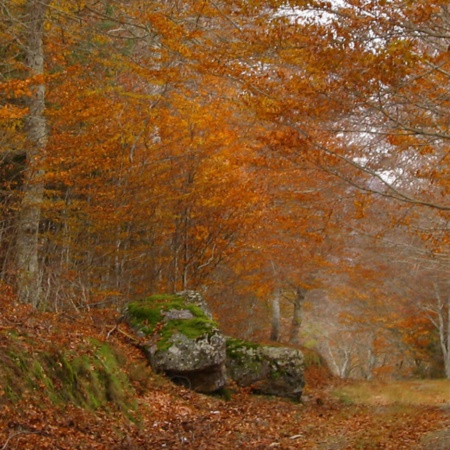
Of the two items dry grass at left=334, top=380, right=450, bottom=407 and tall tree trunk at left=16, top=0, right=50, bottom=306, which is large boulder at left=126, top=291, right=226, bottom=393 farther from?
dry grass at left=334, top=380, right=450, bottom=407

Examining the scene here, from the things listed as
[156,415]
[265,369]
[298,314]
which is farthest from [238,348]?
[298,314]

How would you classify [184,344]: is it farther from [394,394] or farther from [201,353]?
[394,394]

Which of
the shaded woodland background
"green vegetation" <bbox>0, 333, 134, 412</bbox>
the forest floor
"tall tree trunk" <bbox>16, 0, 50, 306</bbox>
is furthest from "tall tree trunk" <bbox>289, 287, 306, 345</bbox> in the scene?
"green vegetation" <bbox>0, 333, 134, 412</bbox>

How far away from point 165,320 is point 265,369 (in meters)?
2.41

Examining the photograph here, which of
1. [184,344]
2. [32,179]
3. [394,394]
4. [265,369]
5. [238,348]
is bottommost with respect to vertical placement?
[394,394]

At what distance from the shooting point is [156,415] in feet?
26.7

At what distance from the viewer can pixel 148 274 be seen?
15266 mm

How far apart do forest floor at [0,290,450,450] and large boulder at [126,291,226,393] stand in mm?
297

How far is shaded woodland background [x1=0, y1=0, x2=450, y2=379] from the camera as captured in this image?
24.8 feet

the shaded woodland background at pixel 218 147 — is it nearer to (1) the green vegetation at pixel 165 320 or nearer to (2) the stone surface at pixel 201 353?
(1) the green vegetation at pixel 165 320

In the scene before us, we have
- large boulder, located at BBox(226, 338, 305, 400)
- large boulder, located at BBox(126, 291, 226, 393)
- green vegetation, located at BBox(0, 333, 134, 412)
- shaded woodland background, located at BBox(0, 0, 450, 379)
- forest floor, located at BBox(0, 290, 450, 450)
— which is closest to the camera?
forest floor, located at BBox(0, 290, 450, 450)

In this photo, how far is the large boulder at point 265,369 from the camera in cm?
1195

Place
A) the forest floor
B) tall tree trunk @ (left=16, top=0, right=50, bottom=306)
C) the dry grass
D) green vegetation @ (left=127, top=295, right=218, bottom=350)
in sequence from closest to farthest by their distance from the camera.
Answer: the forest floor
tall tree trunk @ (left=16, top=0, right=50, bottom=306)
green vegetation @ (left=127, top=295, right=218, bottom=350)
the dry grass

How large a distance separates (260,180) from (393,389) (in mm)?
→ 6621
